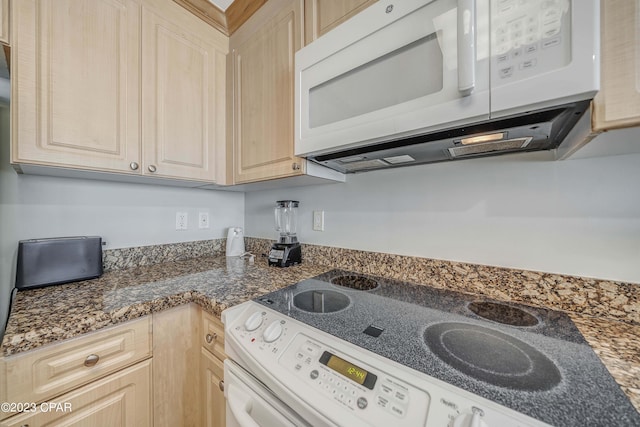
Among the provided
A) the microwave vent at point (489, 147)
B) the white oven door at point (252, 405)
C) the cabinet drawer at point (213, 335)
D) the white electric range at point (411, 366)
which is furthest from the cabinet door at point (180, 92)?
the microwave vent at point (489, 147)

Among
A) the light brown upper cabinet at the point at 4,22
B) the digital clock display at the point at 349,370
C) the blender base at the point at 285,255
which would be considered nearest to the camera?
the digital clock display at the point at 349,370

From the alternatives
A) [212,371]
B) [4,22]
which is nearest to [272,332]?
[212,371]

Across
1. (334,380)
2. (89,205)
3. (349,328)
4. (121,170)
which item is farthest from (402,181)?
(89,205)

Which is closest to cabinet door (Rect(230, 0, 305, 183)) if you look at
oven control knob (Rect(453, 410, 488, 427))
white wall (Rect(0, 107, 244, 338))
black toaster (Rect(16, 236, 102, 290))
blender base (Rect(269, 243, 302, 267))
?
blender base (Rect(269, 243, 302, 267))

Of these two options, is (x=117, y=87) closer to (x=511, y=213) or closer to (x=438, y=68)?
(x=438, y=68)

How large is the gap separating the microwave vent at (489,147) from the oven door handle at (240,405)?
100 centimetres

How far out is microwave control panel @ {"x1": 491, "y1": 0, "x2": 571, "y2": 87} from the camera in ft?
1.49

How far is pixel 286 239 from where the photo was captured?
4.54ft

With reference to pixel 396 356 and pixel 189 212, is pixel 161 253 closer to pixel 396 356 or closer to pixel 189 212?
pixel 189 212

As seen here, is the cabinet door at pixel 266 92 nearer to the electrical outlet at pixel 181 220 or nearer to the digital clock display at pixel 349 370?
the electrical outlet at pixel 181 220

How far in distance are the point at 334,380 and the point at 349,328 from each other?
16 cm

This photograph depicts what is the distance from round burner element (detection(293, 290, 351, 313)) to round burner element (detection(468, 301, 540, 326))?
1.40 feet

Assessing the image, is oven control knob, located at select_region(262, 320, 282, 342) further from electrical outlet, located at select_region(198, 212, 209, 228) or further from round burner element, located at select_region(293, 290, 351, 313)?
electrical outlet, located at select_region(198, 212, 209, 228)

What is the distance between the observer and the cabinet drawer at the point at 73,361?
23.9 inches
